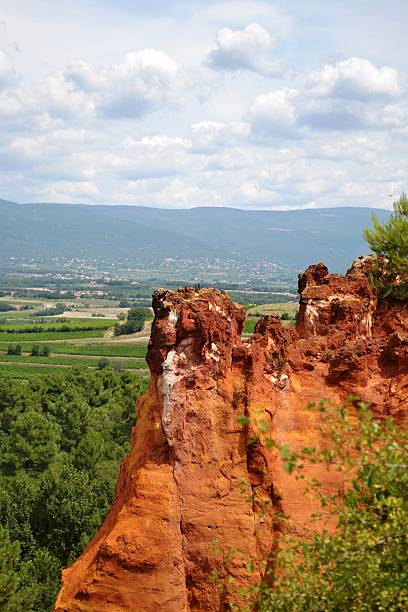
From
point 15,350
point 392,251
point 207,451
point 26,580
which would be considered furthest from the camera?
point 15,350

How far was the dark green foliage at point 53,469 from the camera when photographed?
3375cm

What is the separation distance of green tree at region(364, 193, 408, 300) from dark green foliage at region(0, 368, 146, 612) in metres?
18.6

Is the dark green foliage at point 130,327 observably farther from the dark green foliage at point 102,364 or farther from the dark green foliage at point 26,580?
the dark green foliage at point 26,580

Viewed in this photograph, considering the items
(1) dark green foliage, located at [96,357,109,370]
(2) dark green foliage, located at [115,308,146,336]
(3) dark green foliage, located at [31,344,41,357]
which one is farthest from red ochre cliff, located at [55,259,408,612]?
(2) dark green foliage, located at [115,308,146,336]

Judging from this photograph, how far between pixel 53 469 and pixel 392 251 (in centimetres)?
2677

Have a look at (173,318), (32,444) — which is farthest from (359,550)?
(32,444)

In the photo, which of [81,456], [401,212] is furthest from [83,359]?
[401,212]

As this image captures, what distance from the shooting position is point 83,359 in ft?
447

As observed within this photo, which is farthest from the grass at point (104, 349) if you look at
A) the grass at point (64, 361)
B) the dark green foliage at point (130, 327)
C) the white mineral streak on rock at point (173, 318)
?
the white mineral streak on rock at point (173, 318)

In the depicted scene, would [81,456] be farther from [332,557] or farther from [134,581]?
[332,557]

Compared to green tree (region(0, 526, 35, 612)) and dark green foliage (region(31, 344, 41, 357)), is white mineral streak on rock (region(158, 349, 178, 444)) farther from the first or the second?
dark green foliage (region(31, 344, 41, 357))

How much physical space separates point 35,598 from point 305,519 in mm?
18793

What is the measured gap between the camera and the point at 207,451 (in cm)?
1739

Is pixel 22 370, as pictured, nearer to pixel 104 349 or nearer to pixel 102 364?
pixel 102 364
